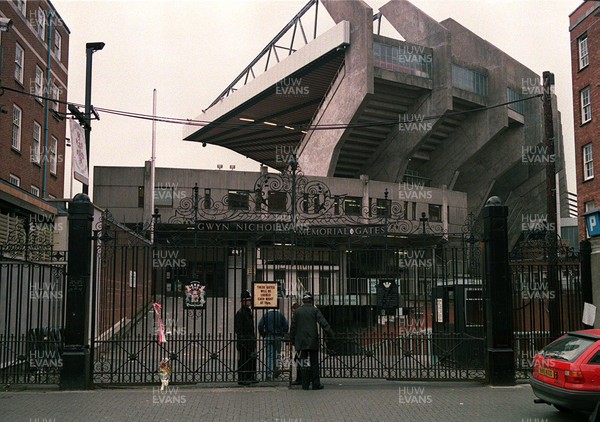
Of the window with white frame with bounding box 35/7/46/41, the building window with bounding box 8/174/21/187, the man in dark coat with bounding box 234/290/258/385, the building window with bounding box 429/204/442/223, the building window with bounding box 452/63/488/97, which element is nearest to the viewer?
the man in dark coat with bounding box 234/290/258/385

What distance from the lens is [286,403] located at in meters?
10.6

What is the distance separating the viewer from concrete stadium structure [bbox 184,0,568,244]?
50500 mm

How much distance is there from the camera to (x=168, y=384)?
476 inches

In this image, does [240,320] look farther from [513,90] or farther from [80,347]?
[513,90]

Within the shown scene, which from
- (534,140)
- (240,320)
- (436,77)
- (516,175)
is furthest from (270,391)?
(516,175)

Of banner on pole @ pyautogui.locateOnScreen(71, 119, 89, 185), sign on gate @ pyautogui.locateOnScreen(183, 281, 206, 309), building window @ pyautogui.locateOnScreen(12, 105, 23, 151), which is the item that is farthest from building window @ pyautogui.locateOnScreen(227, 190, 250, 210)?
building window @ pyautogui.locateOnScreen(12, 105, 23, 151)

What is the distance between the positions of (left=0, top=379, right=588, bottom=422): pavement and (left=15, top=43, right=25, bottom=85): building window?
23.1m

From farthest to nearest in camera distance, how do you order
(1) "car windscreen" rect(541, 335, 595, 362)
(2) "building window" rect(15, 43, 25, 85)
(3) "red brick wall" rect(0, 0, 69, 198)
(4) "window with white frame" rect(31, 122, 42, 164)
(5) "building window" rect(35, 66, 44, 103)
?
(5) "building window" rect(35, 66, 44, 103), (4) "window with white frame" rect(31, 122, 42, 164), (2) "building window" rect(15, 43, 25, 85), (3) "red brick wall" rect(0, 0, 69, 198), (1) "car windscreen" rect(541, 335, 595, 362)

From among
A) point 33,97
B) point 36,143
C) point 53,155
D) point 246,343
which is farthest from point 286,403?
point 53,155

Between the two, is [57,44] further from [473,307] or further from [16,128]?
[473,307]

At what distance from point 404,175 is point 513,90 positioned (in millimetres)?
13732

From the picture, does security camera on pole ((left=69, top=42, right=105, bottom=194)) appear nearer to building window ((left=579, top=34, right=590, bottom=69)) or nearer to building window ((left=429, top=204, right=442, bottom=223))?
building window ((left=579, top=34, right=590, bottom=69))

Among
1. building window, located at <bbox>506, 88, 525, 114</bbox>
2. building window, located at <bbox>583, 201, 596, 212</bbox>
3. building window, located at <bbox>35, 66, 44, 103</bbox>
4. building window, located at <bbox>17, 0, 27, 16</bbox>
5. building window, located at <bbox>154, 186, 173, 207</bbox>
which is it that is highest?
building window, located at <bbox>506, 88, 525, 114</bbox>

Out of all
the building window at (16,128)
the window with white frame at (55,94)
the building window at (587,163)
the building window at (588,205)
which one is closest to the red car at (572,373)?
the building window at (588,205)
